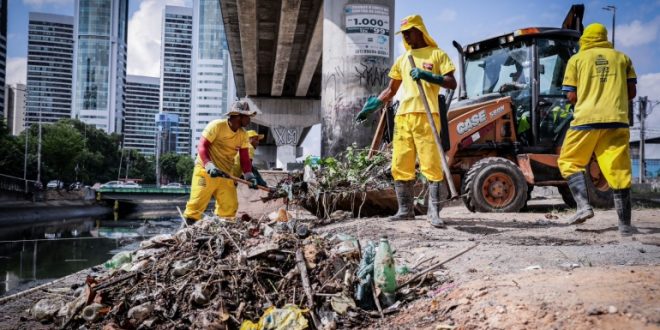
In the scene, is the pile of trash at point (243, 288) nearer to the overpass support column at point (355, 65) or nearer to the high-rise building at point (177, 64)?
the overpass support column at point (355, 65)

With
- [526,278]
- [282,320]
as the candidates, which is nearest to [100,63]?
[282,320]

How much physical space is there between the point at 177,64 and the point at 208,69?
1671cm

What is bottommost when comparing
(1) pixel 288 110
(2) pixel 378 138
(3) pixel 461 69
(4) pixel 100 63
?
(2) pixel 378 138

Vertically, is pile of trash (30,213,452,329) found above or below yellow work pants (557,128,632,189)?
below

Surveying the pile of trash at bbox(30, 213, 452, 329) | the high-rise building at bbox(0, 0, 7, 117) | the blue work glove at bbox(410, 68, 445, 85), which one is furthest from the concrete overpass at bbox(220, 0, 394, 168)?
the high-rise building at bbox(0, 0, 7, 117)

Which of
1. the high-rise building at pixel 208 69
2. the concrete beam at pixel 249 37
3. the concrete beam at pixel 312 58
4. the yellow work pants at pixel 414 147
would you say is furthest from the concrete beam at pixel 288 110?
the high-rise building at pixel 208 69

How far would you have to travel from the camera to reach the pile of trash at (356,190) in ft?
20.4

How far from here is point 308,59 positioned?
25.5 meters

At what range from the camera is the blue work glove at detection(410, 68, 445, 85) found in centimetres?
465

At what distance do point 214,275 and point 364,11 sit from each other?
304 inches

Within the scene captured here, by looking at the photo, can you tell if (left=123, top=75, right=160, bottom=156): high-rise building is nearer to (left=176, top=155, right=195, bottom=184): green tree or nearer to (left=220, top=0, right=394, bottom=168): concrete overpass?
(left=176, top=155, right=195, bottom=184): green tree

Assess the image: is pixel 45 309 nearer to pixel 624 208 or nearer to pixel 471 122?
pixel 624 208

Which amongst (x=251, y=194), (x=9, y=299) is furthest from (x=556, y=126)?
(x=9, y=299)

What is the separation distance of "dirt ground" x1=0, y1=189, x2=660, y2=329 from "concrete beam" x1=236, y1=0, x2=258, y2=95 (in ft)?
51.2
